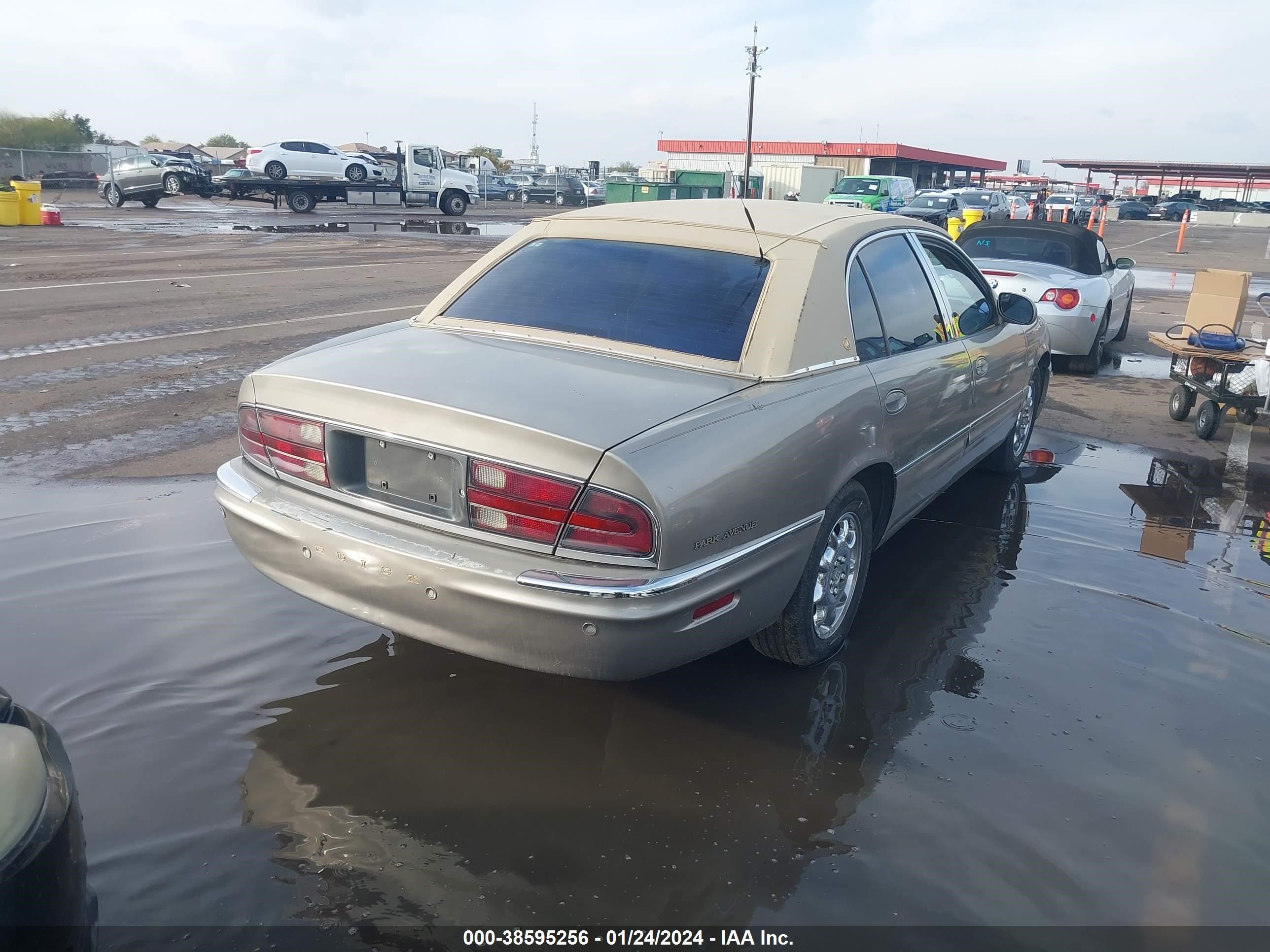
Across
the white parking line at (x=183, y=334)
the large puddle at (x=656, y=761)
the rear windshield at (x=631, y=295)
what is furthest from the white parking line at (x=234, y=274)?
the rear windshield at (x=631, y=295)

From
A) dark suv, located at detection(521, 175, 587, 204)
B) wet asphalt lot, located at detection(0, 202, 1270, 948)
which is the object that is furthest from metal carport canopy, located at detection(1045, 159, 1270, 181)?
wet asphalt lot, located at detection(0, 202, 1270, 948)

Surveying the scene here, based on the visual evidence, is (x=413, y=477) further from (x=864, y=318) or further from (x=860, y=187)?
(x=860, y=187)

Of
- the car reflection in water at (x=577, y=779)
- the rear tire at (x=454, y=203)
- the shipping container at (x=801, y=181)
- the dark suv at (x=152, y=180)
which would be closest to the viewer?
the car reflection in water at (x=577, y=779)

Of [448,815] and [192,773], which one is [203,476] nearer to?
[192,773]

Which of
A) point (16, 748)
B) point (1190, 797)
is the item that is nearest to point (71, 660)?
point (16, 748)

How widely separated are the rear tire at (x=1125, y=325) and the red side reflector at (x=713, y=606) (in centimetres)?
999

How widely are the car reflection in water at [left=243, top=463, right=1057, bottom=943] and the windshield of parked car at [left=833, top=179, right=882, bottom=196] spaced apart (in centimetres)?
3583

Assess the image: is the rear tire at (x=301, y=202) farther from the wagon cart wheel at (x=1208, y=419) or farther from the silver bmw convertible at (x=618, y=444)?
the silver bmw convertible at (x=618, y=444)

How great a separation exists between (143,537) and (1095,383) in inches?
345

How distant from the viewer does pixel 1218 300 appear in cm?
850

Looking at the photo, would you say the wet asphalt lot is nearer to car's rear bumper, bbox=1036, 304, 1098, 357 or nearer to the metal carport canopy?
car's rear bumper, bbox=1036, 304, 1098, 357

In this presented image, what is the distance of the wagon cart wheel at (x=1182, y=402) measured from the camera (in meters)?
8.30

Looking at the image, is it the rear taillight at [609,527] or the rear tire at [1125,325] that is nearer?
the rear taillight at [609,527]

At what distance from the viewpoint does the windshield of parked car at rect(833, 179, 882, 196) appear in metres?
37.7
